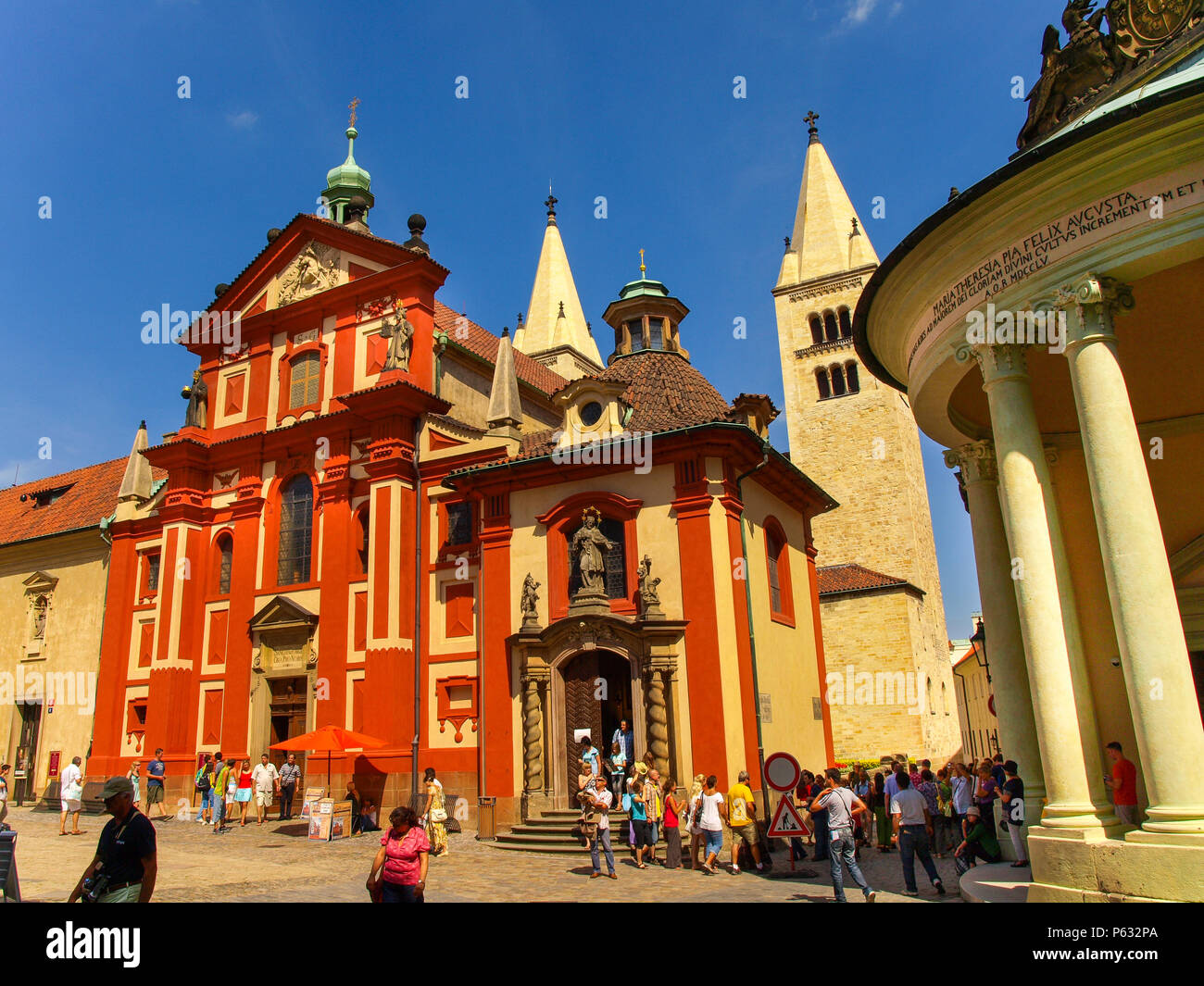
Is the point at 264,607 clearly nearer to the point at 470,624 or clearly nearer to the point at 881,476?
the point at 470,624

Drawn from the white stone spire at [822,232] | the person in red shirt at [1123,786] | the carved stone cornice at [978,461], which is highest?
the white stone spire at [822,232]

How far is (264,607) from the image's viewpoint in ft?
85.2

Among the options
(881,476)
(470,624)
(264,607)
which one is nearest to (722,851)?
(470,624)

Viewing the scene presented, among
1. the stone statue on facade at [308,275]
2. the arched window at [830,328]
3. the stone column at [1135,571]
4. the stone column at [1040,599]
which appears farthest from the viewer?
the arched window at [830,328]

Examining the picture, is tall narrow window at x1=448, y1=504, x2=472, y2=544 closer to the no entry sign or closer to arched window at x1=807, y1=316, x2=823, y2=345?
the no entry sign

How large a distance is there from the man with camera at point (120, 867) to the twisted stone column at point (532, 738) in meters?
13.6

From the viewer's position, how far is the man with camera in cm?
648

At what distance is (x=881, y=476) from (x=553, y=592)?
110 feet

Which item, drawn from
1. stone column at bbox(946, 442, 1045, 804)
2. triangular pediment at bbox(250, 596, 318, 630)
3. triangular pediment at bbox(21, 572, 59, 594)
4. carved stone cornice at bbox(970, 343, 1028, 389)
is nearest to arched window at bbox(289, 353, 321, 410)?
triangular pediment at bbox(250, 596, 318, 630)

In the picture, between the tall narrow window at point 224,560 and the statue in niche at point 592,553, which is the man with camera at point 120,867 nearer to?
the statue in niche at point 592,553

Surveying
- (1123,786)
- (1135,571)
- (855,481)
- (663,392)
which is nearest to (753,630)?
(663,392)

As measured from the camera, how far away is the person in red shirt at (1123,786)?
10.5 metres

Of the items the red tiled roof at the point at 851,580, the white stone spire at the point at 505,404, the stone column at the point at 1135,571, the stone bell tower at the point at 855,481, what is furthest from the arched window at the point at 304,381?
the stone bell tower at the point at 855,481

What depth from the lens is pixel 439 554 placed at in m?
24.0
